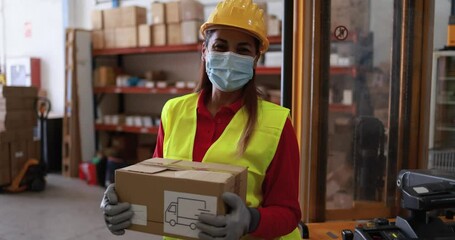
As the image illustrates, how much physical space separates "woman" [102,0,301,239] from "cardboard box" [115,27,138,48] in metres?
4.47

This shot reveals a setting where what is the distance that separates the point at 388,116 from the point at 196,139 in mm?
1075

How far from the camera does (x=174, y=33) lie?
17.7ft

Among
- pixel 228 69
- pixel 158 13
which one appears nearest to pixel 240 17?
pixel 228 69

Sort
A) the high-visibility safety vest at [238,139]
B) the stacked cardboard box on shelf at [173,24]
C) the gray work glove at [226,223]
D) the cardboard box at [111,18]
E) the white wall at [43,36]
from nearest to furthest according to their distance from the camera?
the gray work glove at [226,223] < the high-visibility safety vest at [238,139] < the stacked cardboard box on shelf at [173,24] < the cardboard box at [111,18] < the white wall at [43,36]

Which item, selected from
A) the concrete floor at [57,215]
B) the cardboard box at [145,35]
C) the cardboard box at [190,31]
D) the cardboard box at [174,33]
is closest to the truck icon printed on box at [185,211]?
the concrete floor at [57,215]

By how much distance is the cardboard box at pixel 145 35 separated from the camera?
5547mm

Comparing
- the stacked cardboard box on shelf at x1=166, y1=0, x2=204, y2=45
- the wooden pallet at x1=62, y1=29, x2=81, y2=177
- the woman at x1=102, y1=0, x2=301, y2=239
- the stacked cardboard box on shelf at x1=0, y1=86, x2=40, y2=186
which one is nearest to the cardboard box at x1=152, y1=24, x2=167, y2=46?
the stacked cardboard box on shelf at x1=166, y1=0, x2=204, y2=45

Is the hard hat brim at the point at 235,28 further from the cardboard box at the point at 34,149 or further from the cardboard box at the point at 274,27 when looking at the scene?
the cardboard box at the point at 34,149

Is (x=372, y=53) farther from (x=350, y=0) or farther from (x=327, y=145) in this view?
(x=327, y=145)

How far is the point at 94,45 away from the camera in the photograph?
20.3 ft

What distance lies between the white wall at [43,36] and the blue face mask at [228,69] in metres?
6.42

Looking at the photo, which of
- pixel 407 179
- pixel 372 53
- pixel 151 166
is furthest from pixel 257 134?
pixel 372 53

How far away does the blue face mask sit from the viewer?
1401 millimetres

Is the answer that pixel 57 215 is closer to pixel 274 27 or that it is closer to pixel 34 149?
pixel 34 149
